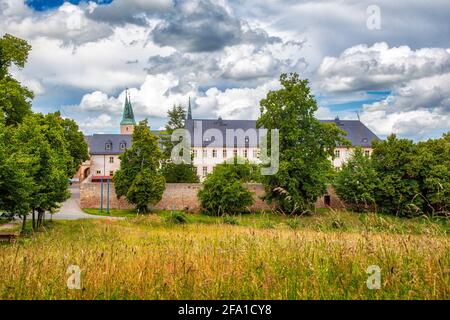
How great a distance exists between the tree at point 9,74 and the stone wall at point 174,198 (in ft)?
40.4

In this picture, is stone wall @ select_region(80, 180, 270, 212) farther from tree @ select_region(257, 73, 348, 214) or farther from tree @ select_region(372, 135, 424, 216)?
tree @ select_region(372, 135, 424, 216)

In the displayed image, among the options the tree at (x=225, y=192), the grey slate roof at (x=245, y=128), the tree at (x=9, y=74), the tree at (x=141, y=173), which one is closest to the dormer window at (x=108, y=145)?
the grey slate roof at (x=245, y=128)

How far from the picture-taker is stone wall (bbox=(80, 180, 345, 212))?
132 feet

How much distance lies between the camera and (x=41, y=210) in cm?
2322

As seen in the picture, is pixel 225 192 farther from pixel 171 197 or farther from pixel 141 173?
pixel 141 173

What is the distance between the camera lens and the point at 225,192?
121ft

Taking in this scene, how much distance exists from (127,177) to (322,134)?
17290 mm

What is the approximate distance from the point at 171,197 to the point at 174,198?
307 mm

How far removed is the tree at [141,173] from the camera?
36125mm

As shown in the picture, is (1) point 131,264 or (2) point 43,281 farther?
(1) point 131,264

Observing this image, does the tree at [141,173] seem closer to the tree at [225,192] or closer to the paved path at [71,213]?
the paved path at [71,213]

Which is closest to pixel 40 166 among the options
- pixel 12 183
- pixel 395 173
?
pixel 12 183
